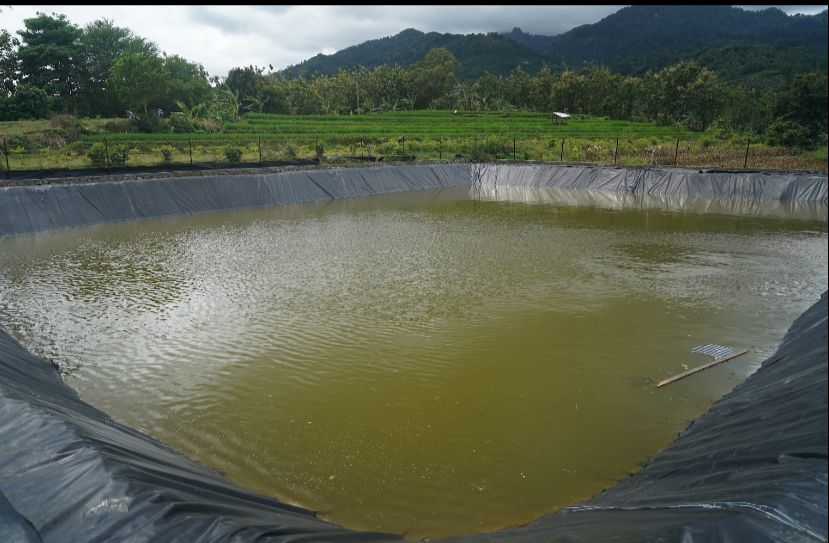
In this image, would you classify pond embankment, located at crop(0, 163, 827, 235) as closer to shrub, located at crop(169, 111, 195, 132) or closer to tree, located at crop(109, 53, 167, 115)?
shrub, located at crop(169, 111, 195, 132)

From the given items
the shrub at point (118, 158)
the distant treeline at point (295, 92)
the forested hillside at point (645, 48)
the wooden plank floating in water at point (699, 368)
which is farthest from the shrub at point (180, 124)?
the wooden plank floating in water at point (699, 368)

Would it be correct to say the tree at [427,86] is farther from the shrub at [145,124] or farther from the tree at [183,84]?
the shrub at [145,124]

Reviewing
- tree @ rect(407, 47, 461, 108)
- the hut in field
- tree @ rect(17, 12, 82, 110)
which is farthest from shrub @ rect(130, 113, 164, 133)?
tree @ rect(407, 47, 461, 108)

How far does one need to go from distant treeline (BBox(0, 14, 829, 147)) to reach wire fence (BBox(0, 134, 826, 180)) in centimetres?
281

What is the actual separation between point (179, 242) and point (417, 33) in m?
187

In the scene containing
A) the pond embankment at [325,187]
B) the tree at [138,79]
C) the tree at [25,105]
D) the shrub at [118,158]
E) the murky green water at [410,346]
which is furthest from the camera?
the tree at [138,79]

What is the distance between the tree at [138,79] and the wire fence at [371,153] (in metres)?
7.08

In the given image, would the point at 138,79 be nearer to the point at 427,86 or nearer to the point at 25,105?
the point at 25,105

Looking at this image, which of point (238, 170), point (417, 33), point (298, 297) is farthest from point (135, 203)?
point (417, 33)

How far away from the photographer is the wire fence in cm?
2111

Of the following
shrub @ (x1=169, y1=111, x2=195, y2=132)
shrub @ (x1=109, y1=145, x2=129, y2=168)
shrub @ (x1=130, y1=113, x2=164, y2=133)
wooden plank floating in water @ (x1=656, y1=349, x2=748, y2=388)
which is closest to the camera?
wooden plank floating in water @ (x1=656, y1=349, x2=748, y2=388)

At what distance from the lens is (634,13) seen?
591 ft

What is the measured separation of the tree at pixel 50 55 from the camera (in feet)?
121

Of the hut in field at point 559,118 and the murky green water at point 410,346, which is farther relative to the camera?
the hut in field at point 559,118
